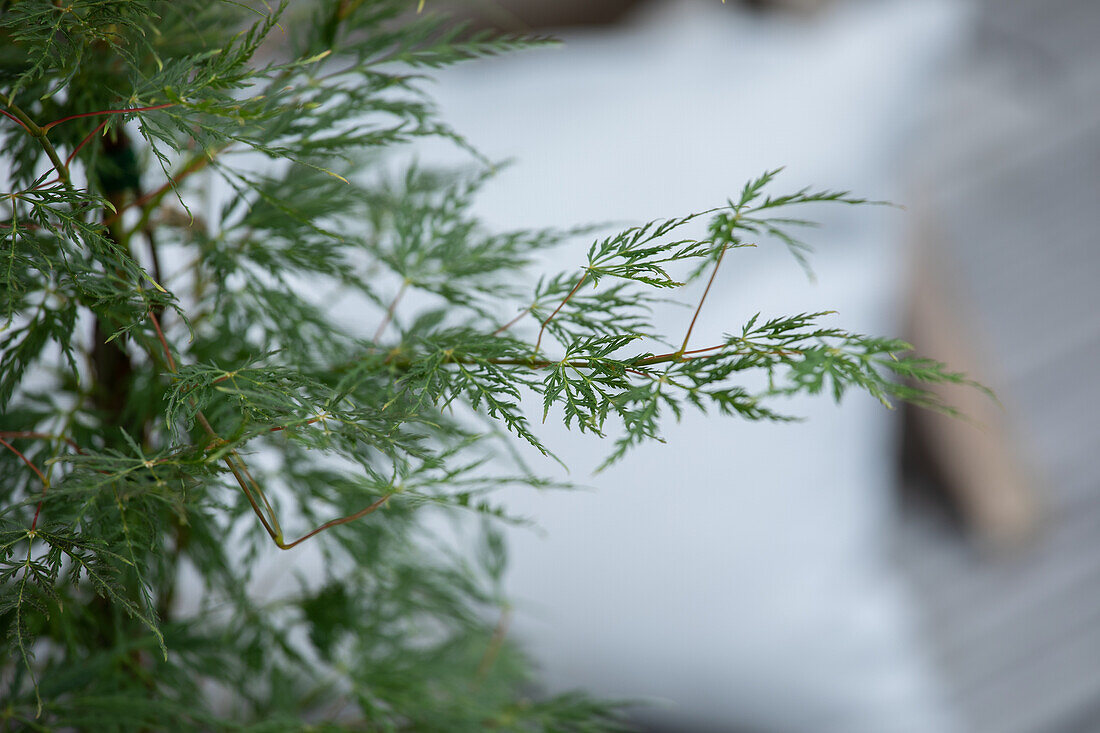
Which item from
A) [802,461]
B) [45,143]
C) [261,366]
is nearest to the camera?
[45,143]

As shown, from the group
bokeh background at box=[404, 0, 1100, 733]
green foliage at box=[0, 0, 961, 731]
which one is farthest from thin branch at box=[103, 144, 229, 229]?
bokeh background at box=[404, 0, 1100, 733]

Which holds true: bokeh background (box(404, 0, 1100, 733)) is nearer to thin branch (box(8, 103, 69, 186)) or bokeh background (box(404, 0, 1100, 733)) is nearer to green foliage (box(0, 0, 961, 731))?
green foliage (box(0, 0, 961, 731))

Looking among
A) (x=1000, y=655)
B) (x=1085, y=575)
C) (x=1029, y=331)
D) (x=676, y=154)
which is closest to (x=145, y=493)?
(x=676, y=154)

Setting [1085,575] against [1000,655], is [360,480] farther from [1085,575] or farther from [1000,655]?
[1085,575]

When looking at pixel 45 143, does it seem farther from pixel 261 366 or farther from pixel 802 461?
pixel 802 461

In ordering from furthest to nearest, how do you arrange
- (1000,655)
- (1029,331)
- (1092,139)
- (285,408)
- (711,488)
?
(1092,139)
(1029,331)
(1000,655)
(711,488)
(285,408)

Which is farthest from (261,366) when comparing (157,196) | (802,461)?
(802,461)
